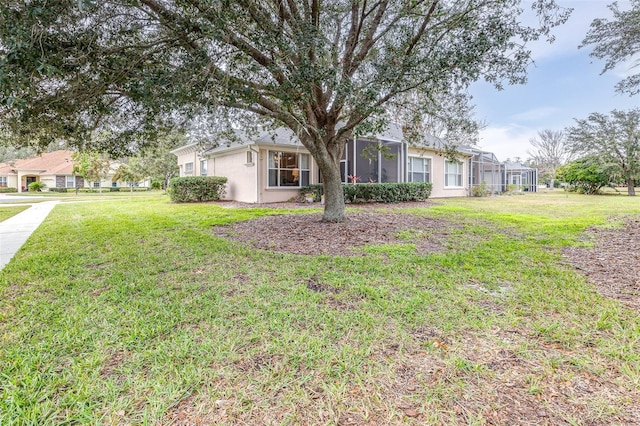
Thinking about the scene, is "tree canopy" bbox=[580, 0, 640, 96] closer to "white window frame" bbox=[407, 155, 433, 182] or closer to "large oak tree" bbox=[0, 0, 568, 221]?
"large oak tree" bbox=[0, 0, 568, 221]

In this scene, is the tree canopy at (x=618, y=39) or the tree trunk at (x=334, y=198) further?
the tree trunk at (x=334, y=198)

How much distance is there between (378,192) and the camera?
14695 mm

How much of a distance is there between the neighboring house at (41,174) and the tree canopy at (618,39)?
42.7 m

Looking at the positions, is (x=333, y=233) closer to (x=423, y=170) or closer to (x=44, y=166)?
(x=423, y=170)

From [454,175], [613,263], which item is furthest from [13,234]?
[454,175]

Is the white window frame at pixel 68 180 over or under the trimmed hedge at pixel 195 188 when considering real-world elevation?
over

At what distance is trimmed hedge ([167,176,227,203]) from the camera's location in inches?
632

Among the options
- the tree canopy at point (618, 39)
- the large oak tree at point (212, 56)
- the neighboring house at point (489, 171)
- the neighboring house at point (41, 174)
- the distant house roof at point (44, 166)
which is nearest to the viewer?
the large oak tree at point (212, 56)

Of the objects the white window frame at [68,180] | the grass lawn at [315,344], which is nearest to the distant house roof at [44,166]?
the white window frame at [68,180]

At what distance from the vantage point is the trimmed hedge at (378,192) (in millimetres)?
14281

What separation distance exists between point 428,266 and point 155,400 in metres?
3.78

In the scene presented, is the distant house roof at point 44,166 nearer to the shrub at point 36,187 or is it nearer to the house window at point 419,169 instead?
the shrub at point 36,187

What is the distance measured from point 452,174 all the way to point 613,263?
17687 millimetres

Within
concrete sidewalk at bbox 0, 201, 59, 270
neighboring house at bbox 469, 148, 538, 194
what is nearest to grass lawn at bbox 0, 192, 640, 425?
concrete sidewalk at bbox 0, 201, 59, 270
